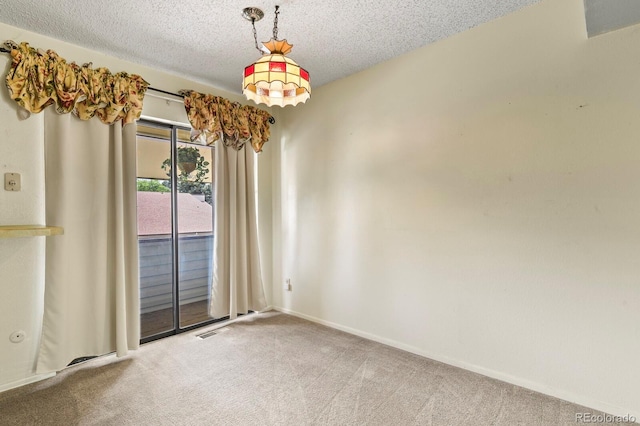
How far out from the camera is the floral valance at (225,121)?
3.13 meters

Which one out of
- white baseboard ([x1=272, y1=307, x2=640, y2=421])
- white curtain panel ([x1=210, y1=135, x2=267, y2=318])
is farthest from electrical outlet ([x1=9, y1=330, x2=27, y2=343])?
white baseboard ([x1=272, y1=307, x2=640, y2=421])

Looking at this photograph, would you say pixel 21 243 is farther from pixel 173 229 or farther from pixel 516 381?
pixel 516 381

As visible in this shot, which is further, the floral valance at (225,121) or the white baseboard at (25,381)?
the floral valance at (225,121)

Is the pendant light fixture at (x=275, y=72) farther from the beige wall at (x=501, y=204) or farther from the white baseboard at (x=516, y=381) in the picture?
the white baseboard at (x=516, y=381)

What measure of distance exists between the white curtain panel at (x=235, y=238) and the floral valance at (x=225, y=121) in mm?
109

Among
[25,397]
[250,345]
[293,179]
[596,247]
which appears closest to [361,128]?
[293,179]

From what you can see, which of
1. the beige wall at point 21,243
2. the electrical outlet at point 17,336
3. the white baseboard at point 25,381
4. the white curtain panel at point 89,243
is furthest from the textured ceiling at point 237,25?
→ the white baseboard at point 25,381

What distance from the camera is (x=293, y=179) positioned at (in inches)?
147

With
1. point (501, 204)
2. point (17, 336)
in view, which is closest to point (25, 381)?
point (17, 336)

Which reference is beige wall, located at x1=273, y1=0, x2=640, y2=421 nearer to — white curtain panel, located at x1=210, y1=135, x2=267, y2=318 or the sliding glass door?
white curtain panel, located at x1=210, y1=135, x2=267, y2=318

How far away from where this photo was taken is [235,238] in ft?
11.2

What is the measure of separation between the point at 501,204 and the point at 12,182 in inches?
138

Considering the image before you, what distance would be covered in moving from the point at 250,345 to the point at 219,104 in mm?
2428

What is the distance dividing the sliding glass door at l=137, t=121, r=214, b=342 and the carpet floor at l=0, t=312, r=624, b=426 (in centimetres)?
44
